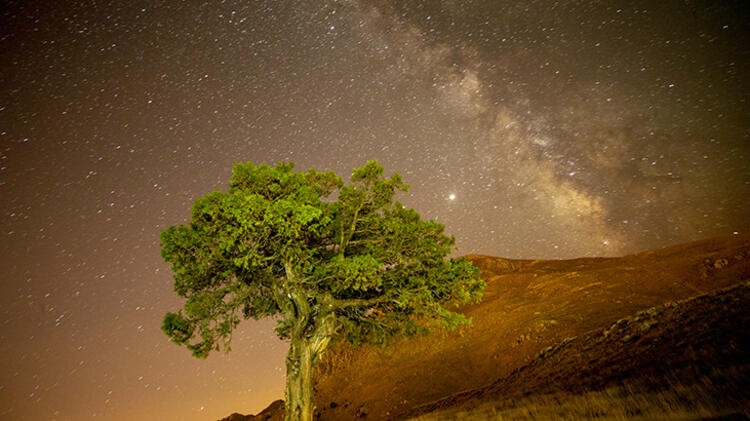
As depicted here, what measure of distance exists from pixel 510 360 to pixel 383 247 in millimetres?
17003

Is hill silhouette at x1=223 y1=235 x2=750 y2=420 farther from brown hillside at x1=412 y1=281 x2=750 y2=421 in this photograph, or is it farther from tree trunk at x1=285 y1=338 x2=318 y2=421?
tree trunk at x1=285 y1=338 x2=318 y2=421

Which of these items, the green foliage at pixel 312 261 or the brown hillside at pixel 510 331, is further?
the brown hillside at pixel 510 331

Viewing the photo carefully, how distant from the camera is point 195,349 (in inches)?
499

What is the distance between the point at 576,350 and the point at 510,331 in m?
15.7

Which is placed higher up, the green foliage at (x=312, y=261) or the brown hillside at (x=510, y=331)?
the green foliage at (x=312, y=261)

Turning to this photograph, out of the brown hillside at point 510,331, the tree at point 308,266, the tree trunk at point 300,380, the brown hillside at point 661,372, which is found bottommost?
the brown hillside at point 510,331

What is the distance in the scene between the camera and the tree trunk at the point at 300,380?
12.1 m

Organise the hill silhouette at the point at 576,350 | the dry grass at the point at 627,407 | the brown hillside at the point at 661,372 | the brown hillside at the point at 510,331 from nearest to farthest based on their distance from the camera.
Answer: the dry grass at the point at 627,407 < the brown hillside at the point at 661,372 < the hill silhouette at the point at 576,350 < the brown hillside at the point at 510,331

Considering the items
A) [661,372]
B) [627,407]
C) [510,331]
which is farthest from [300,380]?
[510,331]

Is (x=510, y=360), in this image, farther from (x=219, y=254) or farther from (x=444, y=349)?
(x=219, y=254)

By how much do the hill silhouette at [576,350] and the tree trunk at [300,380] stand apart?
3742 millimetres

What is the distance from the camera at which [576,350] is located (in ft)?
43.7

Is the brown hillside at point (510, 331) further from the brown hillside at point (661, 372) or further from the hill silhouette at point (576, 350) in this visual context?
the brown hillside at point (661, 372)

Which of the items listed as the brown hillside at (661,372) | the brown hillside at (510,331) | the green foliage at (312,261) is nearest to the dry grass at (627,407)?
the brown hillside at (661,372)
